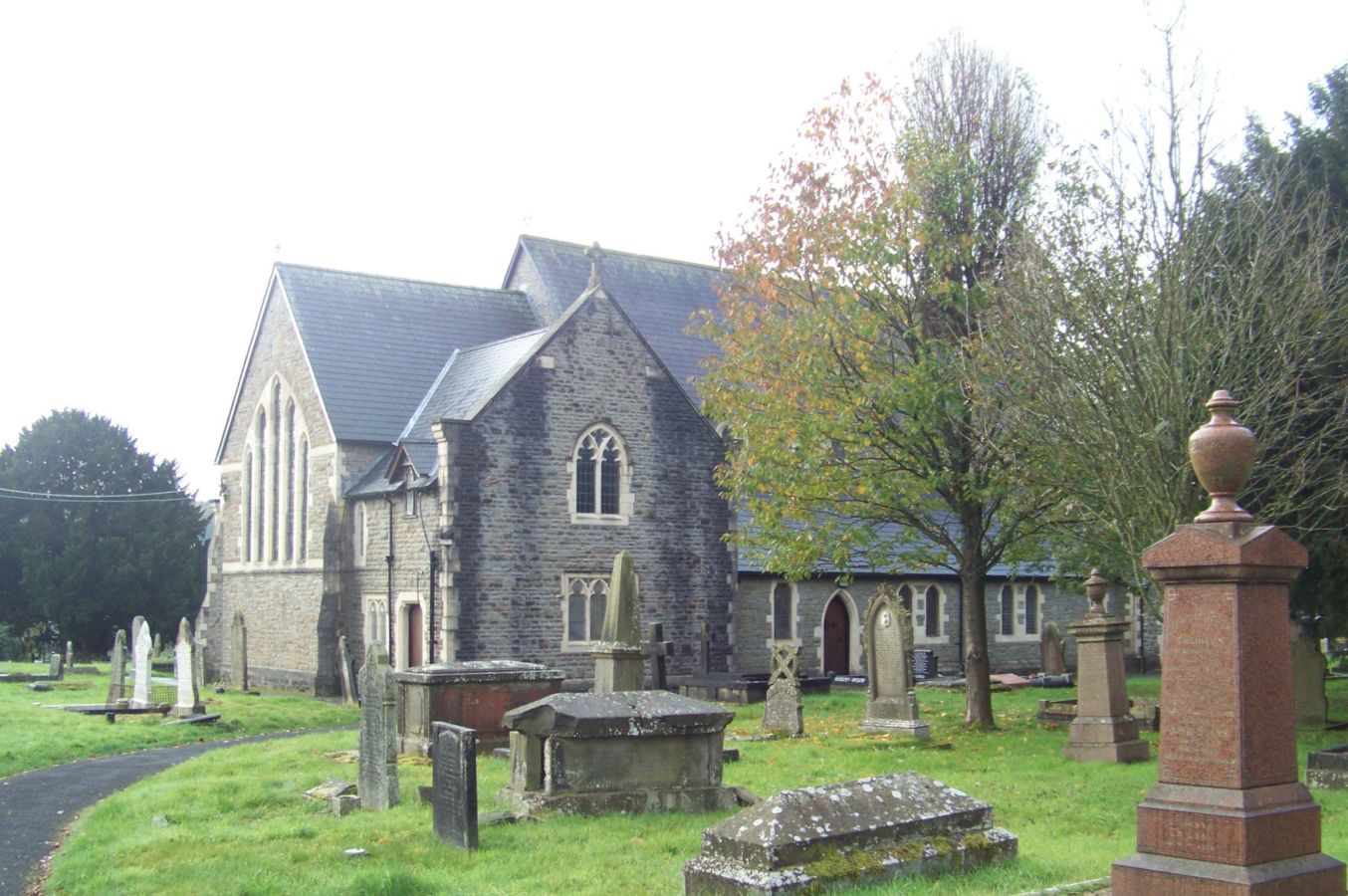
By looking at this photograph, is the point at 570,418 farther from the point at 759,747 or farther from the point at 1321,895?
the point at 1321,895

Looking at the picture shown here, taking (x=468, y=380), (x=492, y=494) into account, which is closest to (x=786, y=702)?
(x=492, y=494)

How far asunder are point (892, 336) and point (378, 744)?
36.3ft

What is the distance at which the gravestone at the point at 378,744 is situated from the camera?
13.4 m

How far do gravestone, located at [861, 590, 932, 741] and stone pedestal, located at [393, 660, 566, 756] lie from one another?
16.9 feet

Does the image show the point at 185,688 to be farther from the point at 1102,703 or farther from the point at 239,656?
the point at 1102,703

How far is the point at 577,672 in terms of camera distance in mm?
28969

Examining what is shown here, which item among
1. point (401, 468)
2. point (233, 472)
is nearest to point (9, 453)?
point (233, 472)

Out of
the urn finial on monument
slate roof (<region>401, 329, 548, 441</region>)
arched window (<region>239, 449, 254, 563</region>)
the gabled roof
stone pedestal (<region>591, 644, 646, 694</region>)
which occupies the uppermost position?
the gabled roof

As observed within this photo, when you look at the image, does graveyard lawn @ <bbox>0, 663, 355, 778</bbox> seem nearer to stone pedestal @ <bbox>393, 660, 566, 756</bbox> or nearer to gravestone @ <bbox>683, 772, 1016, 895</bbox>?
stone pedestal @ <bbox>393, 660, 566, 756</bbox>

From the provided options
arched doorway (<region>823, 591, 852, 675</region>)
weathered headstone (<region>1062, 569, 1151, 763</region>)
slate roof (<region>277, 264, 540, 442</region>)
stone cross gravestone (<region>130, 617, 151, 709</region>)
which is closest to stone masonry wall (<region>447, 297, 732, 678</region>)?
arched doorway (<region>823, 591, 852, 675</region>)

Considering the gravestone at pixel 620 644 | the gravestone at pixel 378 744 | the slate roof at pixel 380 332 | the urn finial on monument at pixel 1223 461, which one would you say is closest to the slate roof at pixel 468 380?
the slate roof at pixel 380 332

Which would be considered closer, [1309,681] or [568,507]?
[1309,681]

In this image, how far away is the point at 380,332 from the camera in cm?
3409

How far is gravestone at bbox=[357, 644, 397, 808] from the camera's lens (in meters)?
13.4
